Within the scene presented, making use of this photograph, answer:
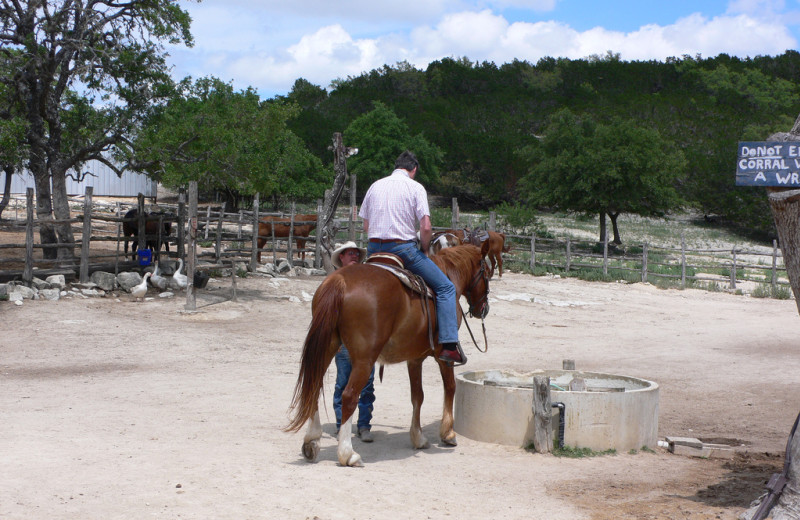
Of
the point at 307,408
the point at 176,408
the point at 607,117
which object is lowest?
the point at 176,408

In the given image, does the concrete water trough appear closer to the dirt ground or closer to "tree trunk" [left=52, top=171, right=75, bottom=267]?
the dirt ground

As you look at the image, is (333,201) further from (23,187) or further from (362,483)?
(23,187)

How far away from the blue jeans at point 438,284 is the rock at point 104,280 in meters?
11.3

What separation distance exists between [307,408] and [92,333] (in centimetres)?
834

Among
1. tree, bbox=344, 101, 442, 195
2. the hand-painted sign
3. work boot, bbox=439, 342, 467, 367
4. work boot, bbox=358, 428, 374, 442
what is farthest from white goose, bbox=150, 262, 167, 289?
tree, bbox=344, 101, 442, 195

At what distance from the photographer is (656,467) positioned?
644 cm

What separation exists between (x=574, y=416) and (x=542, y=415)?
341 millimetres

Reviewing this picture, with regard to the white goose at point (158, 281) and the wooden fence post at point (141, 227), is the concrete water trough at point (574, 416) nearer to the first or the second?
the white goose at point (158, 281)

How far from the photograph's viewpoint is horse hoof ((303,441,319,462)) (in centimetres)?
595

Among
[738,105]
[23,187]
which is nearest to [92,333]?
[23,187]

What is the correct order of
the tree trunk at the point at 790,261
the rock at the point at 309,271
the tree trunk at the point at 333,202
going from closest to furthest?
the tree trunk at the point at 790,261, the tree trunk at the point at 333,202, the rock at the point at 309,271

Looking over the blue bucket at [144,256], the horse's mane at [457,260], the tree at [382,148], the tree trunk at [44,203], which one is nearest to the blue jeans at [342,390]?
the horse's mane at [457,260]

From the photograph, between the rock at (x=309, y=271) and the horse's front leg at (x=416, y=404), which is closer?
the horse's front leg at (x=416, y=404)

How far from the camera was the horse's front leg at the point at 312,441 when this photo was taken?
5.95m
